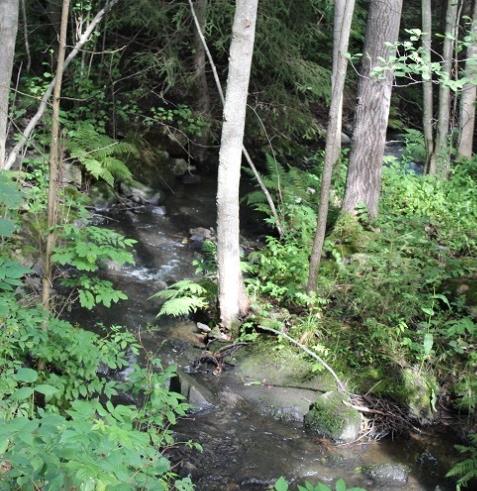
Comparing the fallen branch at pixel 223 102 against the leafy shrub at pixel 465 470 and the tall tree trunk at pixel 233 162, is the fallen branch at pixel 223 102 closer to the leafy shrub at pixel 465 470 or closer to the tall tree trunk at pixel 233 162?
the tall tree trunk at pixel 233 162

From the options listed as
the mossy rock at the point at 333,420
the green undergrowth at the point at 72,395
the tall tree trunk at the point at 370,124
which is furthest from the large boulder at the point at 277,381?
the tall tree trunk at the point at 370,124

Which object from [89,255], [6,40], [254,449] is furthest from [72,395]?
[6,40]

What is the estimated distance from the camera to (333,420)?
5762 millimetres

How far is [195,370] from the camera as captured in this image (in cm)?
672

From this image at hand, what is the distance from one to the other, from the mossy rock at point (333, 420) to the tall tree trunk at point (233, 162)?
1720 millimetres

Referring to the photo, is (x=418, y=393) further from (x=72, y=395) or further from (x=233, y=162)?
(x=72, y=395)

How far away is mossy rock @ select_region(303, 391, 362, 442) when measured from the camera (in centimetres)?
568

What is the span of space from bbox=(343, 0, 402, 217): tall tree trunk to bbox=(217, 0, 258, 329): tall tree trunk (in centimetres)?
250

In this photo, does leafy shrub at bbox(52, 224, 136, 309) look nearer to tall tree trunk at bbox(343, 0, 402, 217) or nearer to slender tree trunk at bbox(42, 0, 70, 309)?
slender tree trunk at bbox(42, 0, 70, 309)

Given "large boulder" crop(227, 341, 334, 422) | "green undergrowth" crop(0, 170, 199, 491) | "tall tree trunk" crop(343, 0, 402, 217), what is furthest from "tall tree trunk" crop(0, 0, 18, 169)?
"tall tree trunk" crop(343, 0, 402, 217)

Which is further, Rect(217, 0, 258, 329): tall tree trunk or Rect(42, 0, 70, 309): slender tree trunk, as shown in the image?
Rect(217, 0, 258, 329): tall tree trunk

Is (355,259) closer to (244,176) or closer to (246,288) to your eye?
(246,288)

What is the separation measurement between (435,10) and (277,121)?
33.2ft

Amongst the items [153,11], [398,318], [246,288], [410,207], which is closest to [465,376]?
[398,318]
